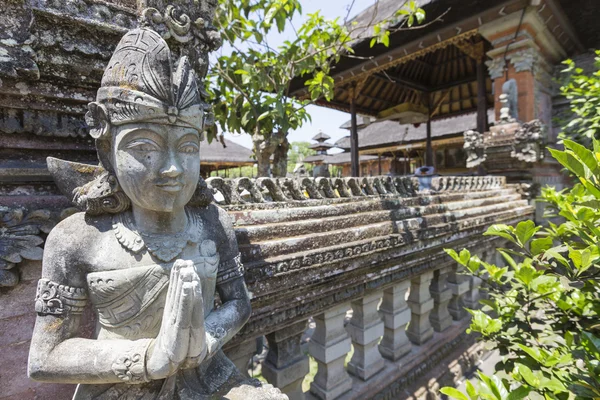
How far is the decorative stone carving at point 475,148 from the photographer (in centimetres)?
604

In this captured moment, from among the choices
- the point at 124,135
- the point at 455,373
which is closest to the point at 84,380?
the point at 124,135

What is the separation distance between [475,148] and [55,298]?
677cm

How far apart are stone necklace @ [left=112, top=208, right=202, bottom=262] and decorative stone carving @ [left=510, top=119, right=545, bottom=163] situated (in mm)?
6215

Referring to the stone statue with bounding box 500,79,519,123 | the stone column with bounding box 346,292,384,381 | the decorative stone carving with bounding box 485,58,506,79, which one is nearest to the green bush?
the stone column with bounding box 346,292,384,381

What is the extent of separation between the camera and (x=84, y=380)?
3.27 feet

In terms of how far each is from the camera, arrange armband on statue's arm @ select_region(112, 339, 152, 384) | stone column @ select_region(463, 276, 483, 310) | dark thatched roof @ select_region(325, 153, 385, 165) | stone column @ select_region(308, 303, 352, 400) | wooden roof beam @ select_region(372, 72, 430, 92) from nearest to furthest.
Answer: armband on statue's arm @ select_region(112, 339, 152, 384), stone column @ select_region(308, 303, 352, 400), stone column @ select_region(463, 276, 483, 310), wooden roof beam @ select_region(372, 72, 430, 92), dark thatched roof @ select_region(325, 153, 385, 165)

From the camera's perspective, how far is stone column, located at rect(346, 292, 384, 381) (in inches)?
90.7

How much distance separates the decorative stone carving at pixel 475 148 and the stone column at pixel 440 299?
3.86m

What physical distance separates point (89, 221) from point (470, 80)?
12.7 metres

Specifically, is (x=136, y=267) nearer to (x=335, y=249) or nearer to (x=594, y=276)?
(x=335, y=249)

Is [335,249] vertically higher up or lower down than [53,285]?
lower down

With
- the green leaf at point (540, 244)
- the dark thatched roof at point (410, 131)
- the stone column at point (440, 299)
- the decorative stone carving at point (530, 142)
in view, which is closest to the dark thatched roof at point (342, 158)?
the dark thatched roof at point (410, 131)

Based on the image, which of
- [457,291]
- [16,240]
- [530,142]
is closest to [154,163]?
[16,240]

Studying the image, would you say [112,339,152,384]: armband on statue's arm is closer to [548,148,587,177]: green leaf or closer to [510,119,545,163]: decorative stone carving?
[548,148,587,177]: green leaf
